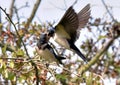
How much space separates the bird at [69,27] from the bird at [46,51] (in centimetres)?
5

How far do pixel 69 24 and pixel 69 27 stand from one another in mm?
44

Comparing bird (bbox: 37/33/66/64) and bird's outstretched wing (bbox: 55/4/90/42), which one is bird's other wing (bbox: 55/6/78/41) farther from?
bird (bbox: 37/33/66/64)

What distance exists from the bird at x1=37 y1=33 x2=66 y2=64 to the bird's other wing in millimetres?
110

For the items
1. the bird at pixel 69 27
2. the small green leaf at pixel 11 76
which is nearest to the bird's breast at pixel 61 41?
the bird at pixel 69 27

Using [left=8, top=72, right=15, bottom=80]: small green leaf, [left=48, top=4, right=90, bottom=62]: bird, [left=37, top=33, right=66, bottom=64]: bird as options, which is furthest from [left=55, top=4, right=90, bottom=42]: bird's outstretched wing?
[left=8, top=72, right=15, bottom=80]: small green leaf

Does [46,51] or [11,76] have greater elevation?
[46,51]

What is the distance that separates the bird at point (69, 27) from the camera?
8.03 ft

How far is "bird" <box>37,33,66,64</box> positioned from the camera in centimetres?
238

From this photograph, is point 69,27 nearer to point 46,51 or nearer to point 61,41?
point 61,41

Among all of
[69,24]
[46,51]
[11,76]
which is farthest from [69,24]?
[11,76]

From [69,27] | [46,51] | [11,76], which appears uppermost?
→ [69,27]

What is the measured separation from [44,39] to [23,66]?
22 centimetres

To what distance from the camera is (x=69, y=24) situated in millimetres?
2506

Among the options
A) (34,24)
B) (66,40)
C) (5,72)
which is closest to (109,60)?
(34,24)
